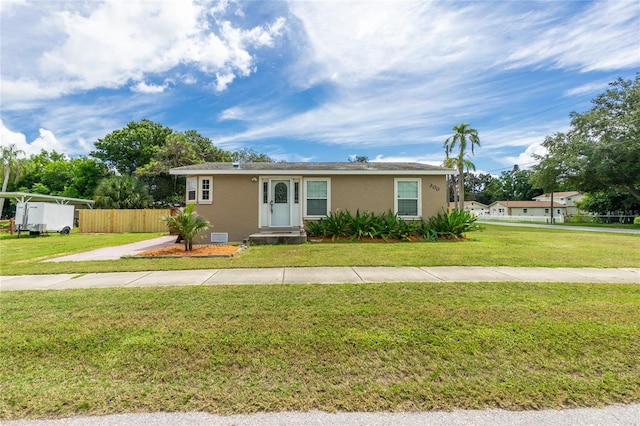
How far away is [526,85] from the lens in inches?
549

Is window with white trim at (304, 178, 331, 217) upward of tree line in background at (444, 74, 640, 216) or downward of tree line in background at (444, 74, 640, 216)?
downward

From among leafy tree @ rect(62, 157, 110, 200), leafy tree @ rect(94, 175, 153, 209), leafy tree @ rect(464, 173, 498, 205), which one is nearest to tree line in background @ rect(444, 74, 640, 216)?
leafy tree @ rect(94, 175, 153, 209)

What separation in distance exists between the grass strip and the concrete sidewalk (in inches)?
38.9

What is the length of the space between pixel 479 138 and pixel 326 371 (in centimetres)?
3257

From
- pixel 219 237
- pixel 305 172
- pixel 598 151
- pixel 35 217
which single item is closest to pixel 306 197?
pixel 305 172

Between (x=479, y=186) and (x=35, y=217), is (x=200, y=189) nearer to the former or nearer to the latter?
(x=35, y=217)

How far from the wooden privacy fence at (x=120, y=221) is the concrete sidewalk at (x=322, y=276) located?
14.8 m

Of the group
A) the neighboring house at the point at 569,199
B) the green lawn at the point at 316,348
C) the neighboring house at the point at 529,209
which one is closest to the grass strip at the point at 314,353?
the green lawn at the point at 316,348

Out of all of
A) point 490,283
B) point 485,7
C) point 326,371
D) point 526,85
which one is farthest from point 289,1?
point 526,85

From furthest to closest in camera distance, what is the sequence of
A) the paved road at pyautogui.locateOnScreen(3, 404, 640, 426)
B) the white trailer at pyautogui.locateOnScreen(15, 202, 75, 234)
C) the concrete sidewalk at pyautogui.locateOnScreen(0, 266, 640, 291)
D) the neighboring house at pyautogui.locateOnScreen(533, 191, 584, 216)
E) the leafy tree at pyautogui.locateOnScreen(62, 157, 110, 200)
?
1. the neighboring house at pyautogui.locateOnScreen(533, 191, 584, 216)
2. the leafy tree at pyautogui.locateOnScreen(62, 157, 110, 200)
3. the white trailer at pyautogui.locateOnScreen(15, 202, 75, 234)
4. the concrete sidewalk at pyautogui.locateOnScreen(0, 266, 640, 291)
5. the paved road at pyautogui.locateOnScreen(3, 404, 640, 426)

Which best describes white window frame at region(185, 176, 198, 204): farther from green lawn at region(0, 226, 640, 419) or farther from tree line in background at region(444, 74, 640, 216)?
tree line in background at region(444, 74, 640, 216)

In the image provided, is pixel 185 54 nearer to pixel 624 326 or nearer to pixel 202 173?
pixel 202 173

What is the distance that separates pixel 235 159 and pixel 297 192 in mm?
25648

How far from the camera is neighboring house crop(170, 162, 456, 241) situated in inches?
440
